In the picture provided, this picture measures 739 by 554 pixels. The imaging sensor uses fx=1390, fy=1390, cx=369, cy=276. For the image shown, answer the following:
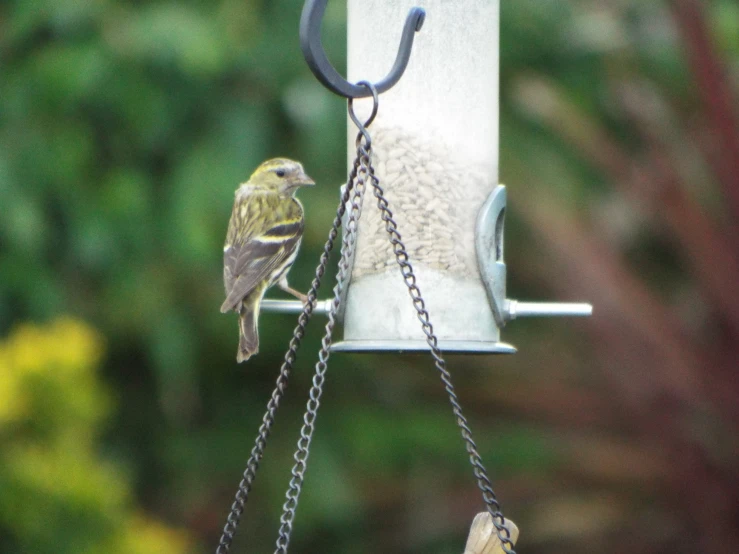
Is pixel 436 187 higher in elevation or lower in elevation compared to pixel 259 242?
higher

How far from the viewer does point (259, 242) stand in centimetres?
501

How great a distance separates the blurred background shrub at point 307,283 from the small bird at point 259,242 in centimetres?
85

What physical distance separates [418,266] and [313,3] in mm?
1137

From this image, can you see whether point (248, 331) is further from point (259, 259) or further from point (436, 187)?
point (436, 187)

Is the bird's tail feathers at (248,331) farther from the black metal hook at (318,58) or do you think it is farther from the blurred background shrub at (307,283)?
the black metal hook at (318,58)

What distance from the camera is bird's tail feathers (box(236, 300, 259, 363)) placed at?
4.66 m

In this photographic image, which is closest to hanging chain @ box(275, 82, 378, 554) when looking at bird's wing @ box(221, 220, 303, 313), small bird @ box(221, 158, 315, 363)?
small bird @ box(221, 158, 315, 363)

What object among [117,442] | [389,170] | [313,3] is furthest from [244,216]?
[117,442]

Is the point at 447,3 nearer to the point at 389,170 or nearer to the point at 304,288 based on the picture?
the point at 389,170

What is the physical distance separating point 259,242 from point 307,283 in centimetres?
191

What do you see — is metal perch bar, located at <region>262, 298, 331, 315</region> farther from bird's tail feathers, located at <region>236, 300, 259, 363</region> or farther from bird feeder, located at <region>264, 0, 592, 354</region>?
bird's tail feathers, located at <region>236, 300, 259, 363</region>

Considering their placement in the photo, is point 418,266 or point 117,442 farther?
point 117,442

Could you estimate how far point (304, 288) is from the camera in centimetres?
685

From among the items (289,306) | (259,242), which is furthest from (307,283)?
(289,306)
